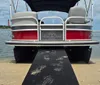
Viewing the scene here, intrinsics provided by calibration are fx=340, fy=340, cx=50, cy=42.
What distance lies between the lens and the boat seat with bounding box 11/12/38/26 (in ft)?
36.6

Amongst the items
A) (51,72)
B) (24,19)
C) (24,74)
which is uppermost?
(24,19)

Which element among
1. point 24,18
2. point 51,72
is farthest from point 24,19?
point 51,72

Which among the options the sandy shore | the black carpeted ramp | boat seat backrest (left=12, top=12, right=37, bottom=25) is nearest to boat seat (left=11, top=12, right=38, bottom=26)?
boat seat backrest (left=12, top=12, right=37, bottom=25)

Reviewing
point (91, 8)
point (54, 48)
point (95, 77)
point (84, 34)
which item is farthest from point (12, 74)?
point (91, 8)

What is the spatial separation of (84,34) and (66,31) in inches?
27.9

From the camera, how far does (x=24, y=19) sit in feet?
36.9

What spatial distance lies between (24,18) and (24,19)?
33 millimetres

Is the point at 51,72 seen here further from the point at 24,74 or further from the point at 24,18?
the point at 24,18

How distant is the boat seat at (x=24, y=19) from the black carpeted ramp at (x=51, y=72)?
227 cm

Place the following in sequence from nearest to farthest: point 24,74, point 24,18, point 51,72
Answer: point 51,72, point 24,74, point 24,18

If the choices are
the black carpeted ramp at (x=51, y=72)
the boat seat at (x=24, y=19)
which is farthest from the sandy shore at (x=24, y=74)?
the boat seat at (x=24, y=19)

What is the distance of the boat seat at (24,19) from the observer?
11141 millimetres

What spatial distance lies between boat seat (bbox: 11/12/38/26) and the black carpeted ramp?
7.44 ft

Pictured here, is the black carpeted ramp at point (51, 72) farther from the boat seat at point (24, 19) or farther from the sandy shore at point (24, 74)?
the boat seat at point (24, 19)
